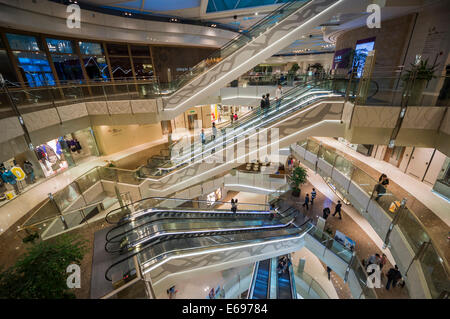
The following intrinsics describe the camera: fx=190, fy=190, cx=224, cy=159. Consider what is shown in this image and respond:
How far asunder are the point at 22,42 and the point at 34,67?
3.41 ft

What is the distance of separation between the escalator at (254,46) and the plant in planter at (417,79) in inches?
137

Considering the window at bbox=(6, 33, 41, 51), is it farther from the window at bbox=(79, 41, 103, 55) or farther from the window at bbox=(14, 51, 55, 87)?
the window at bbox=(79, 41, 103, 55)

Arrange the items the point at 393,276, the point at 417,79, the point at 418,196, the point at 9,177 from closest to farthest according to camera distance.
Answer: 1. the point at 417,79
2. the point at 393,276
3. the point at 9,177
4. the point at 418,196

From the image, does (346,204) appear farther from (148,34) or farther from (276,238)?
(148,34)

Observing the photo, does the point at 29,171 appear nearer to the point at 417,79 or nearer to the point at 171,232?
the point at 171,232

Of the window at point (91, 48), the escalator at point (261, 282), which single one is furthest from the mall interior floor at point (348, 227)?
the window at point (91, 48)

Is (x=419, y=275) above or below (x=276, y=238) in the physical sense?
above

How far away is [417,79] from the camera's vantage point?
517 cm

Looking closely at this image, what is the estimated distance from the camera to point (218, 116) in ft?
72.9

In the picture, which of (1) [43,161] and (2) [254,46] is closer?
(2) [254,46]

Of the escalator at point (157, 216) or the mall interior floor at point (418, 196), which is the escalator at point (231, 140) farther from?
the mall interior floor at point (418, 196)

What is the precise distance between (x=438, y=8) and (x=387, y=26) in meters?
2.07

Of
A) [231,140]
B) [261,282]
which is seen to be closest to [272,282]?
[261,282]
